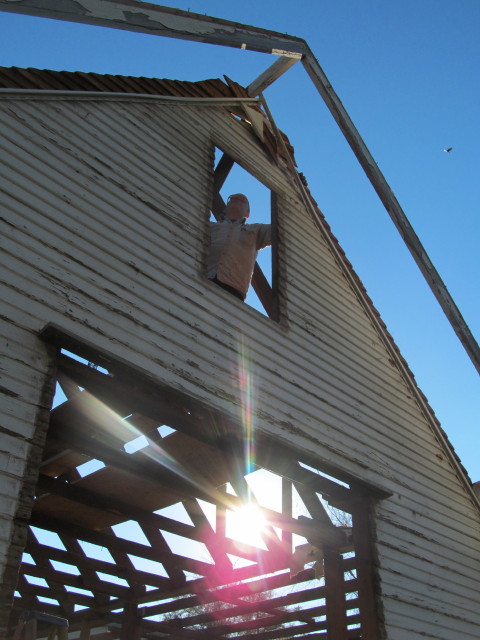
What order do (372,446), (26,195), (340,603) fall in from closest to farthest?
(26,195) → (340,603) → (372,446)

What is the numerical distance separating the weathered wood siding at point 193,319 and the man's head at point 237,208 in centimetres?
42

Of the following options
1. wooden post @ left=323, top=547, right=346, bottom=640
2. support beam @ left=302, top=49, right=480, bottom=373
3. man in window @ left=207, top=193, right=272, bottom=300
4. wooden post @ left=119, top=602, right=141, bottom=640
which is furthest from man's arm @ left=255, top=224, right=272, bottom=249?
wooden post @ left=119, top=602, right=141, bottom=640

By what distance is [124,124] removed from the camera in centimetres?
600

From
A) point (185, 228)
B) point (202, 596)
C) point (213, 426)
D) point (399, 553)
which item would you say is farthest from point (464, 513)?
point (185, 228)

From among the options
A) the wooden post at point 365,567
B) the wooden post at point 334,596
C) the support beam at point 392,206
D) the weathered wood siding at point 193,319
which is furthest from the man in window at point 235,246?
the wooden post at point 334,596

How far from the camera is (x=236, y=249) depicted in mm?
7008

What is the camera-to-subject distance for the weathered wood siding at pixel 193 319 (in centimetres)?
420

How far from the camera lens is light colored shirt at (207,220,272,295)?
656 cm

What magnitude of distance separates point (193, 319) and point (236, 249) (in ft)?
6.66

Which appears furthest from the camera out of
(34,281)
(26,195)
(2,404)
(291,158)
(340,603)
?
(291,158)

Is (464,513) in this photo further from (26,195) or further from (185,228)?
(26,195)

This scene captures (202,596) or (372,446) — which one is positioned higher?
(372,446)

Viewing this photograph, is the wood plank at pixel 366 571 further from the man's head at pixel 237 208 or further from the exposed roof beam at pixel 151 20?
the exposed roof beam at pixel 151 20

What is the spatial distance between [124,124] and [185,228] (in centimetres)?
119
